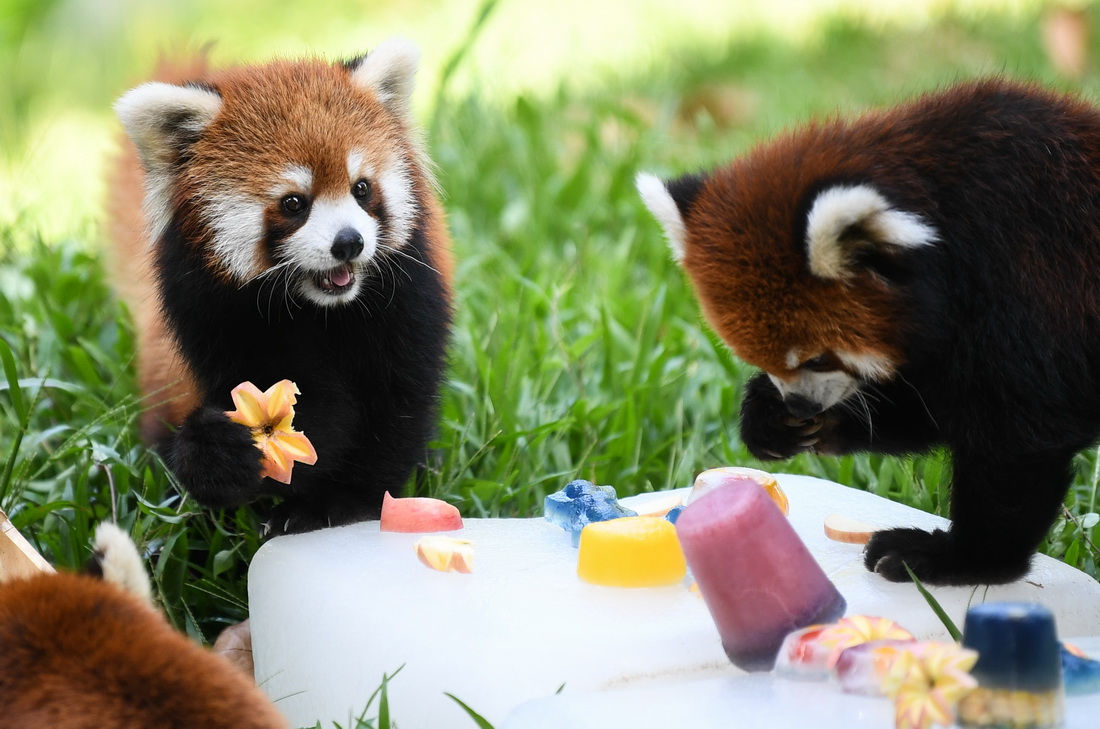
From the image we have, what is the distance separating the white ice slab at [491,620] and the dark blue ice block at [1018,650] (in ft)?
0.70

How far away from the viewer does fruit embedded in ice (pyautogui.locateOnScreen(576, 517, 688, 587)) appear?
2.38 m

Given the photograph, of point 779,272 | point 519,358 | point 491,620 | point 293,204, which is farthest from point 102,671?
point 519,358

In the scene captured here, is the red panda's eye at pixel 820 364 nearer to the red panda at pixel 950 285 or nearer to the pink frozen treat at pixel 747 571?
the red panda at pixel 950 285

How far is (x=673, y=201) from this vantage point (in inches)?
106

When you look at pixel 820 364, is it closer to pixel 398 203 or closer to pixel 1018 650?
pixel 1018 650

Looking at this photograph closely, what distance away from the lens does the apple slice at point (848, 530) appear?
2703 millimetres

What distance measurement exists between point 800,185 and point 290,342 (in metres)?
1.24

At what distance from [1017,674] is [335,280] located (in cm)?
166

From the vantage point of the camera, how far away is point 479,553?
8.49 ft

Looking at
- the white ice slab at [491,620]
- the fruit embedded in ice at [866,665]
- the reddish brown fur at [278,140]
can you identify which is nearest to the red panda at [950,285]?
the white ice slab at [491,620]

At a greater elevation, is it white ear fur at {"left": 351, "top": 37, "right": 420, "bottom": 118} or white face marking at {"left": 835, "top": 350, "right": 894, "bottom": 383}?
white ear fur at {"left": 351, "top": 37, "right": 420, "bottom": 118}

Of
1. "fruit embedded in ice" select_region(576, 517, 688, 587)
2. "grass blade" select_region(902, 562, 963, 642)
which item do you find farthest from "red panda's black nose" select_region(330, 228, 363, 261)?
"grass blade" select_region(902, 562, 963, 642)

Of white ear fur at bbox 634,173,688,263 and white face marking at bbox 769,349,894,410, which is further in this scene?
white ear fur at bbox 634,173,688,263

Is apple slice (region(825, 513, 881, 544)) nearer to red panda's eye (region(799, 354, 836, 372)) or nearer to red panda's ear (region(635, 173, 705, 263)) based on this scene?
red panda's eye (region(799, 354, 836, 372))
